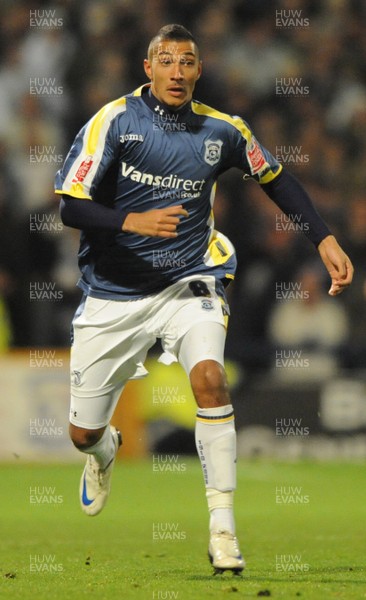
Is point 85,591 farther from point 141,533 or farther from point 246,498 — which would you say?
point 246,498

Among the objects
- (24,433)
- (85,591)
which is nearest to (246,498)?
(24,433)

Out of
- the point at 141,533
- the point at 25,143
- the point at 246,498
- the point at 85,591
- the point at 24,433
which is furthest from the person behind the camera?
the point at 25,143

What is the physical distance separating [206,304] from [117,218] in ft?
2.59

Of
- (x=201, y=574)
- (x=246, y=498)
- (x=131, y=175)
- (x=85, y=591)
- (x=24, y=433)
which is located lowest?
(x=24, y=433)

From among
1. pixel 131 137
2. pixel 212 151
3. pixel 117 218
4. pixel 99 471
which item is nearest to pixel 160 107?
pixel 131 137

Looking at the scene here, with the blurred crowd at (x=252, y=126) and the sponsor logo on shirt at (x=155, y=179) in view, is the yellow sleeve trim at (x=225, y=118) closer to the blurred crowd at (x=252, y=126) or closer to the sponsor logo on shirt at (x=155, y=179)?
the sponsor logo on shirt at (x=155, y=179)

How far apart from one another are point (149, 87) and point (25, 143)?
785cm

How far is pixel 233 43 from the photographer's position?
16.4 metres

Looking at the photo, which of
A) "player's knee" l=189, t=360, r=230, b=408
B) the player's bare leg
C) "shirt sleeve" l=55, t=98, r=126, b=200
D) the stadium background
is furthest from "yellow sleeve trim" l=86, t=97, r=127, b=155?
the stadium background

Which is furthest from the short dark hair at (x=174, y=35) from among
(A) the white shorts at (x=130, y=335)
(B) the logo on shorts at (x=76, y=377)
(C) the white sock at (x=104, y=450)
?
(C) the white sock at (x=104, y=450)

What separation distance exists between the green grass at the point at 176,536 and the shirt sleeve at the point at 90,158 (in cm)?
202

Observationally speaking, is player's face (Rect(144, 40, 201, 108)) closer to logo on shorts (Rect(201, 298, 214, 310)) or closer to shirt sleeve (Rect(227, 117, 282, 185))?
shirt sleeve (Rect(227, 117, 282, 185))

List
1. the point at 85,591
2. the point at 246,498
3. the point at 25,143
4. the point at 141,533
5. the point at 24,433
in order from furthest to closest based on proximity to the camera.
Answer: the point at 25,143 < the point at 24,433 < the point at 246,498 < the point at 141,533 < the point at 85,591

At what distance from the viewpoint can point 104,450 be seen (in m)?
7.77
